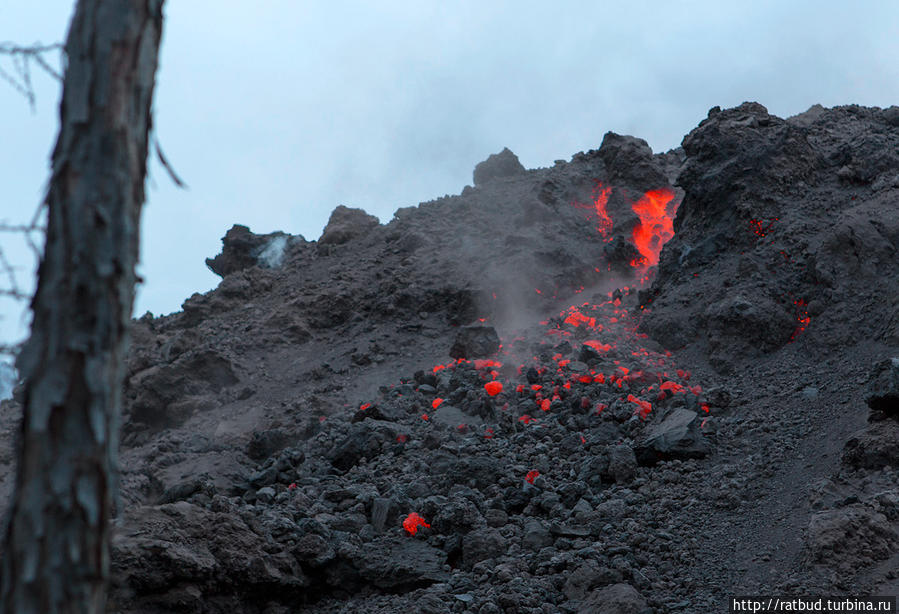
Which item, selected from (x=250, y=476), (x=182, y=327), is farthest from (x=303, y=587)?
(x=182, y=327)

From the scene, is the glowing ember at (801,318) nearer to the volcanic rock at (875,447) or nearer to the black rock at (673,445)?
the black rock at (673,445)

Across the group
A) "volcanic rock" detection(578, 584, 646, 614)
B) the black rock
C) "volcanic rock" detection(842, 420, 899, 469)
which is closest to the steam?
the black rock

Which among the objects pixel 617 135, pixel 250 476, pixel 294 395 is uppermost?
pixel 617 135

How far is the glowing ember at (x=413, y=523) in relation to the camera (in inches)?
332

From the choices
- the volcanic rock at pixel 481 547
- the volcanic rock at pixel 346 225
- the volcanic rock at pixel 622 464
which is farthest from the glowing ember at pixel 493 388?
the volcanic rock at pixel 346 225

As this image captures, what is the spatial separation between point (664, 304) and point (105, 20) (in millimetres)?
12915

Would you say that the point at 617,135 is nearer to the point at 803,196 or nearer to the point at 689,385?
the point at 803,196

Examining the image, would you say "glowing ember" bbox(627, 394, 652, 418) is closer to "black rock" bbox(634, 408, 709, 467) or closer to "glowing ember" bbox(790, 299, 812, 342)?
"black rock" bbox(634, 408, 709, 467)

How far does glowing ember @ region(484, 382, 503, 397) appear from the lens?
12.5 metres

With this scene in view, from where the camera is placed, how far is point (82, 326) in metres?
2.67

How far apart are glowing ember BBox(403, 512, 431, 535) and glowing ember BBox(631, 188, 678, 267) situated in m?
11.8

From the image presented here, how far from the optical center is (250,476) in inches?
449

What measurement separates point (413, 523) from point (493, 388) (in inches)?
173

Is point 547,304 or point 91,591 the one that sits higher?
point 547,304
